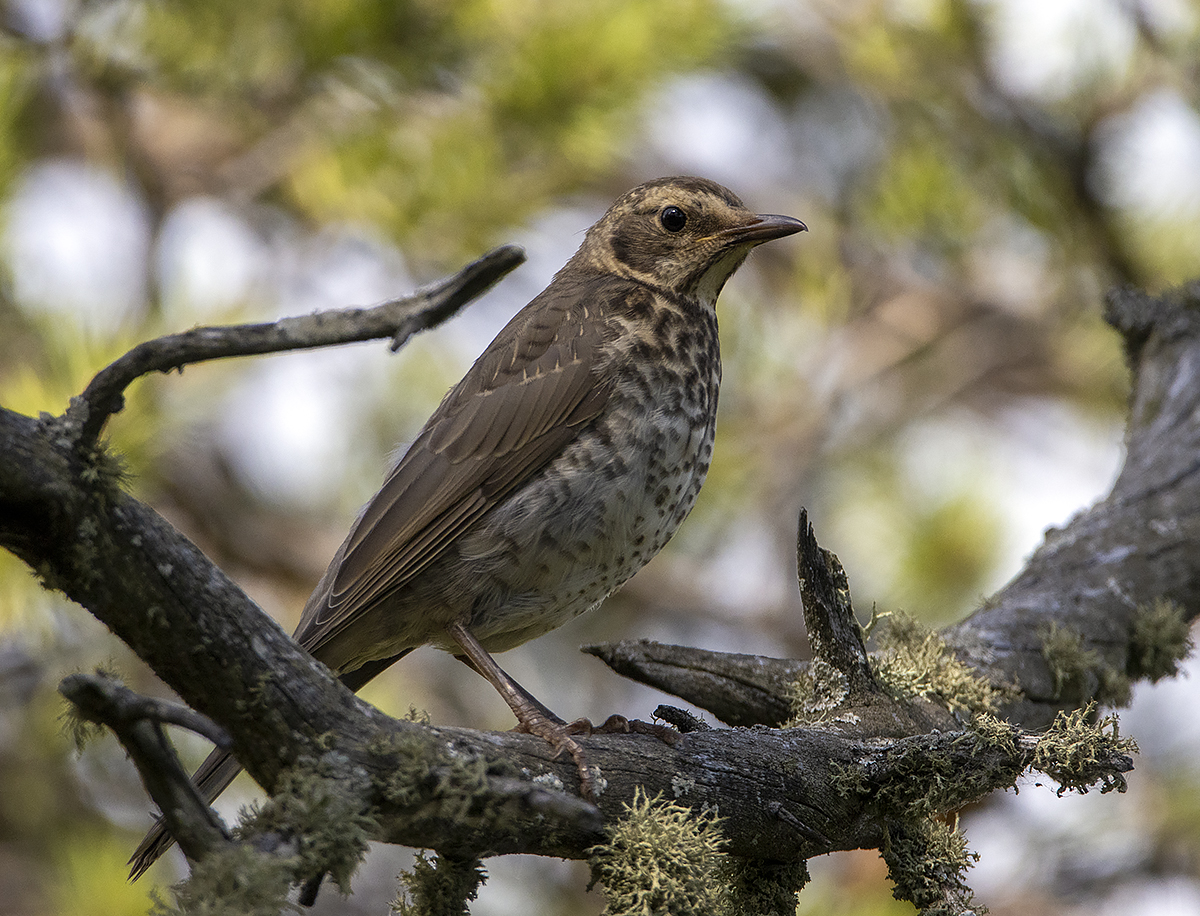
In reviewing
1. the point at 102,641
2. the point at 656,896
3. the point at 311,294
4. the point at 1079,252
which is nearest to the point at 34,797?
the point at 102,641

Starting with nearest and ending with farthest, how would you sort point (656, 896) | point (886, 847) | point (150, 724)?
1. point (150, 724)
2. point (656, 896)
3. point (886, 847)

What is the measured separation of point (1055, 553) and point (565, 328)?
1700 millimetres

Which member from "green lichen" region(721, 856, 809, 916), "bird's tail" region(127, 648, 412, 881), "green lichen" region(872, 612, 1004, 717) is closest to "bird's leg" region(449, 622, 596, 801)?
"bird's tail" region(127, 648, 412, 881)

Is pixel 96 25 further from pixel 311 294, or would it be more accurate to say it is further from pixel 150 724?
pixel 150 724

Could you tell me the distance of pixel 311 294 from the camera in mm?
4961

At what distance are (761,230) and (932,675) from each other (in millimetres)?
1395

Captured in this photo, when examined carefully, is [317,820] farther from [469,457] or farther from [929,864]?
[469,457]

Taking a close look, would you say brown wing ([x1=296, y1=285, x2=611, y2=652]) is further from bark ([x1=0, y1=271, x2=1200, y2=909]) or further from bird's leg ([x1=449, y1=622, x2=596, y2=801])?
bark ([x1=0, y1=271, x2=1200, y2=909])

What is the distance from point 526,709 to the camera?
2707 millimetres

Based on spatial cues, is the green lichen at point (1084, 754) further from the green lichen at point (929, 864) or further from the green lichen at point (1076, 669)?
the green lichen at point (1076, 669)

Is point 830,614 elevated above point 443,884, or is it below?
above

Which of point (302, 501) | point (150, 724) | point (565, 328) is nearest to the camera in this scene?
point (150, 724)

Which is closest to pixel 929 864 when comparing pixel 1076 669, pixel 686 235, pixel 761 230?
pixel 1076 669

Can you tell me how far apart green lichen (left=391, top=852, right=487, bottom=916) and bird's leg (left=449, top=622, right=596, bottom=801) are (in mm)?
258
